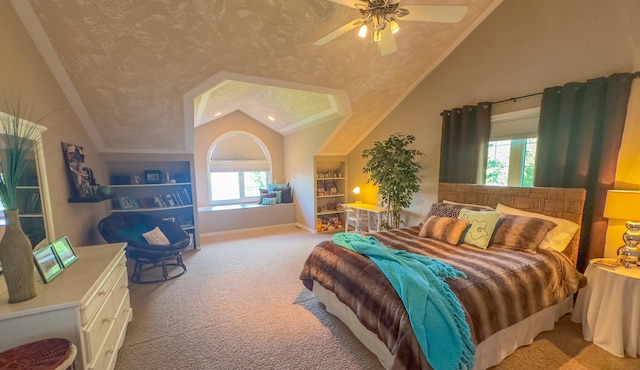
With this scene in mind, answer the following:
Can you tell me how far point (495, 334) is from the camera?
5.73ft

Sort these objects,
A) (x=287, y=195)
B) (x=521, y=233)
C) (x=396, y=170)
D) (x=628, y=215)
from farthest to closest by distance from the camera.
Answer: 1. (x=287, y=195)
2. (x=396, y=170)
3. (x=521, y=233)
4. (x=628, y=215)

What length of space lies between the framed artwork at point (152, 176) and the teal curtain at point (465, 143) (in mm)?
4364

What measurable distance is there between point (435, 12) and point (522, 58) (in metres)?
1.60

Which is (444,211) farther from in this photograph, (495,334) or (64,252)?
(64,252)

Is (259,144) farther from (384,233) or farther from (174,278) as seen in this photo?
(384,233)

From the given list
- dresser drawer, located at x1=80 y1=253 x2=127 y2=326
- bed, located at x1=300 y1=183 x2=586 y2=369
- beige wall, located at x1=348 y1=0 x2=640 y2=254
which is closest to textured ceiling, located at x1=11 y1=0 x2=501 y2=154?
beige wall, located at x1=348 y1=0 x2=640 y2=254

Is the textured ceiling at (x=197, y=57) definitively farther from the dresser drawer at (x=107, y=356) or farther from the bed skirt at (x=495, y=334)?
the bed skirt at (x=495, y=334)

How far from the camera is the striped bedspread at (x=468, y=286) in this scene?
1.56 m

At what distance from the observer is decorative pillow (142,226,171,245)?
3268mm

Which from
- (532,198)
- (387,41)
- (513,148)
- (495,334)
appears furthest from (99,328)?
(513,148)

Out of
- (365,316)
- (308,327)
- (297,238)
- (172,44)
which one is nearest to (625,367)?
(365,316)

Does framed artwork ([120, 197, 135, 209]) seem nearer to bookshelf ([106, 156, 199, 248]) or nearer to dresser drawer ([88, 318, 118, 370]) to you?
bookshelf ([106, 156, 199, 248])

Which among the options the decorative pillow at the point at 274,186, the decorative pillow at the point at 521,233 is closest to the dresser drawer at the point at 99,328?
the decorative pillow at the point at 521,233

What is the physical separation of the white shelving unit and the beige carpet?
84.9 inches
